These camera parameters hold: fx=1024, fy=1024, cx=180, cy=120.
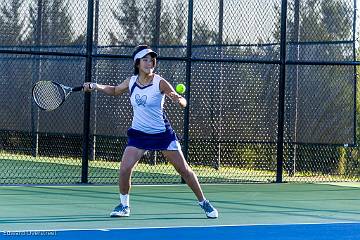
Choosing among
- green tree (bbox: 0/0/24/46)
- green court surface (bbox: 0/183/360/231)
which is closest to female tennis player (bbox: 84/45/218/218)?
green court surface (bbox: 0/183/360/231)

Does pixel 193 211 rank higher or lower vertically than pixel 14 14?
lower

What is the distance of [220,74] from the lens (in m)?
14.2

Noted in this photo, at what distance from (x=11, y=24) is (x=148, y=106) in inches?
276

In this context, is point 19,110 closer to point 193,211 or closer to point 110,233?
point 193,211

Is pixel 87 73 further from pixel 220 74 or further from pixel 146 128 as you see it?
pixel 146 128

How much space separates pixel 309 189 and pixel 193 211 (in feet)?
11.4

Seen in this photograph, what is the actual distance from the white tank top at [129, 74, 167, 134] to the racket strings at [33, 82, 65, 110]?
0.86 metres

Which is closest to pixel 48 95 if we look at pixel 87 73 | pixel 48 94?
pixel 48 94

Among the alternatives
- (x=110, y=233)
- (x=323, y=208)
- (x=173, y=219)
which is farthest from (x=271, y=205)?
(x=110, y=233)

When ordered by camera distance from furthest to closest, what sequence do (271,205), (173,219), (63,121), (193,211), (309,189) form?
(63,121) < (309,189) < (271,205) < (193,211) < (173,219)

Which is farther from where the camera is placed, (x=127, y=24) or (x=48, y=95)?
(x=127, y=24)

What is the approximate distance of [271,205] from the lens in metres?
10.9

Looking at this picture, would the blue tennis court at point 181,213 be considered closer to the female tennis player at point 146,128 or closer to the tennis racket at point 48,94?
the female tennis player at point 146,128

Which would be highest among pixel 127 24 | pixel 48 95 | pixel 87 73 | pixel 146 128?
pixel 127 24
